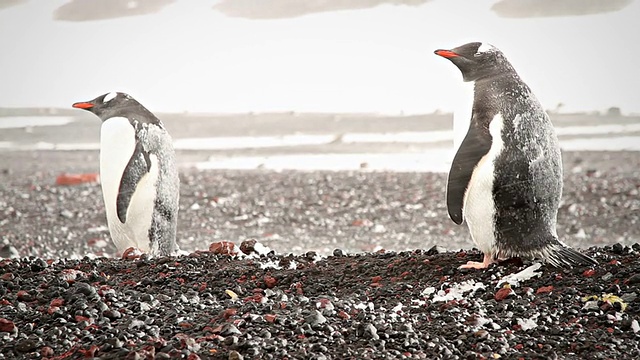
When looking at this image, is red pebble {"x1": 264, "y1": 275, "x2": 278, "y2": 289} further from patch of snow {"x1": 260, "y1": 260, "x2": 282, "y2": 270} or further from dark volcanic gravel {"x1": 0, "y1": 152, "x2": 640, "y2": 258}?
dark volcanic gravel {"x1": 0, "y1": 152, "x2": 640, "y2": 258}

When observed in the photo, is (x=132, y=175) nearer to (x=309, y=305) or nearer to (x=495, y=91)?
(x=309, y=305)

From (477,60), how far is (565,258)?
2.62 ft

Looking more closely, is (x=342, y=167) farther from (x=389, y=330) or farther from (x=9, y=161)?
(x=389, y=330)

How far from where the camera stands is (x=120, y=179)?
347cm

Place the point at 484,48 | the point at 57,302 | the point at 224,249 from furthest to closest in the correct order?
the point at 224,249 < the point at 484,48 < the point at 57,302

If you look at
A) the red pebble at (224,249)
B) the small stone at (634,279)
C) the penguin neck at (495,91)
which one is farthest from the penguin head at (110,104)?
the small stone at (634,279)

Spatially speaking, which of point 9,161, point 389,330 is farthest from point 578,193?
point 9,161

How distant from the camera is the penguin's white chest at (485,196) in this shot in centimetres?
270

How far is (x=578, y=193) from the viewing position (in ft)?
19.2

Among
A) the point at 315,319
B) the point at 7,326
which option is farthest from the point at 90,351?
the point at 315,319

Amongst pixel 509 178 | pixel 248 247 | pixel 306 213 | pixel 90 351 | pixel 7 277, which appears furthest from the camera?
pixel 306 213

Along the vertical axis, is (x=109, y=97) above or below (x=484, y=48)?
below

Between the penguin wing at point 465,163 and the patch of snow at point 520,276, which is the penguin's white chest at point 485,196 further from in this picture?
the patch of snow at point 520,276

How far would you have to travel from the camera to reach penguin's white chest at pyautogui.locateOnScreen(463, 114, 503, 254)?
106 inches
